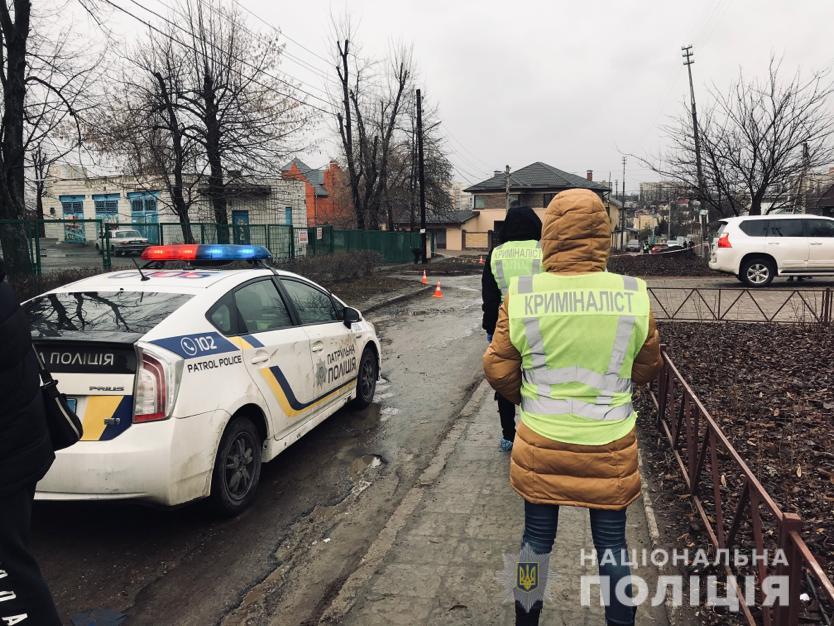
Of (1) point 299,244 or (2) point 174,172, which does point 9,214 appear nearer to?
(2) point 174,172

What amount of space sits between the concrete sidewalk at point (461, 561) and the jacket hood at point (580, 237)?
1.66 meters

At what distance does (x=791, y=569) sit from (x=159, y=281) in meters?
3.93

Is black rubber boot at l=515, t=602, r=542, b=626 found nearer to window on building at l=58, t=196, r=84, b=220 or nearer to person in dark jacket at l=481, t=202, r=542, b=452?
person in dark jacket at l=481, t=202, r=542, b=452

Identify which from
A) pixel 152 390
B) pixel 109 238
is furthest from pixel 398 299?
pixel 152 390

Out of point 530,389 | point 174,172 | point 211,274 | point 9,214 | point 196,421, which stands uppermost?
point 174,172

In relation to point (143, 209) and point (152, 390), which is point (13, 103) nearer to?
point (152, 390)

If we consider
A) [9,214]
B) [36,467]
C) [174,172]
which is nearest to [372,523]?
[36,467]

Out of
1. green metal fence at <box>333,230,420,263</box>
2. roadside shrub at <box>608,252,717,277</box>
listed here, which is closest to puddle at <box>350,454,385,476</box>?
roadside shrub at <box>608,252,717,277</box>

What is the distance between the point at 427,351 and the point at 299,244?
11.8m

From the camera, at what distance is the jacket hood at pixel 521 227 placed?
14.6ft

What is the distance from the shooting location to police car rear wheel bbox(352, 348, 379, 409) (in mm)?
6079

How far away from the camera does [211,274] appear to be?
4.47 metres

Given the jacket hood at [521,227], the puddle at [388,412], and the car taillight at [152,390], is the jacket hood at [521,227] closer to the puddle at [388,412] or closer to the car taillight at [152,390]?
the puddle at [388,412]

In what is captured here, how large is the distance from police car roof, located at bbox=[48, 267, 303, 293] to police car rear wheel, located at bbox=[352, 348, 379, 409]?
185 centimetres
